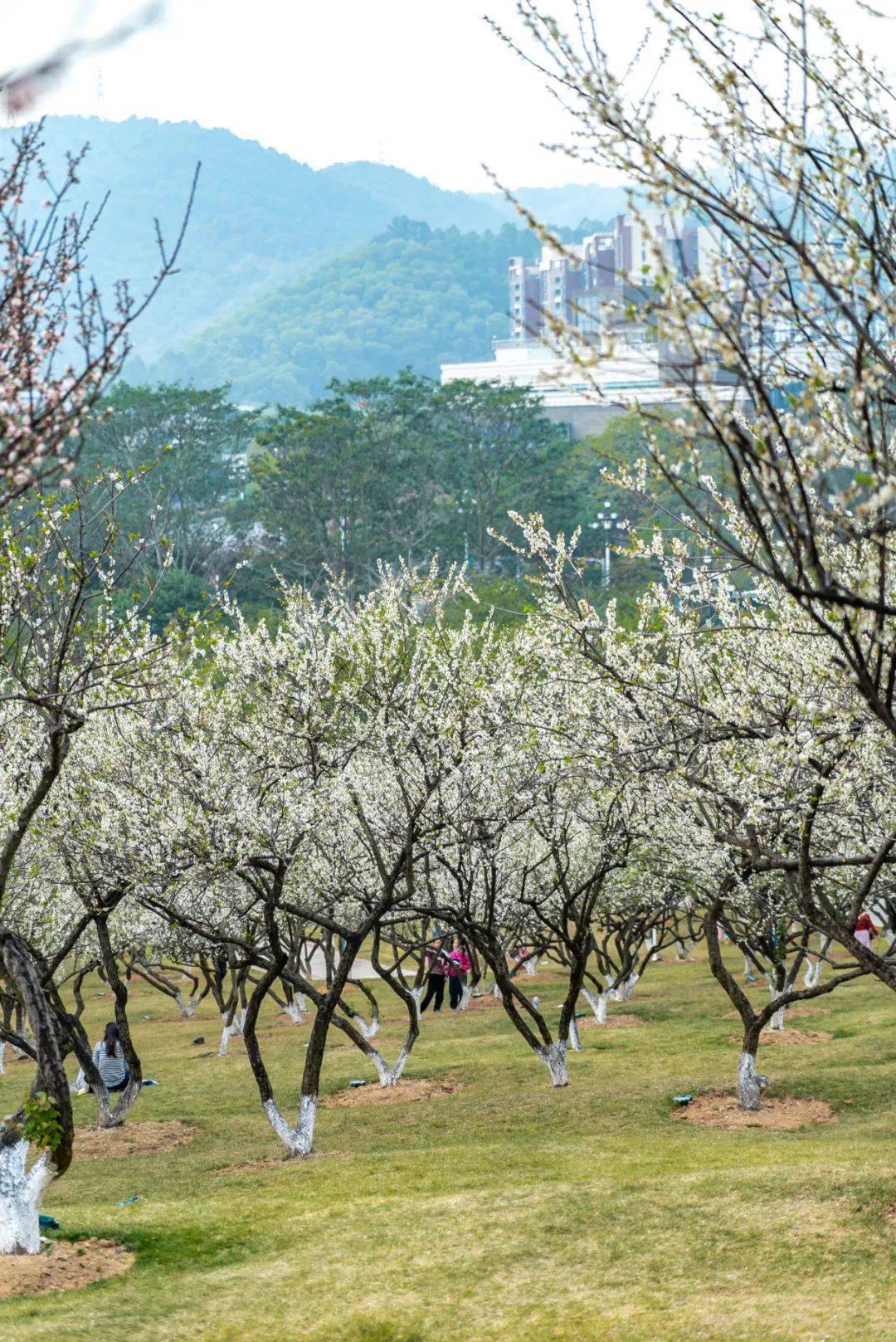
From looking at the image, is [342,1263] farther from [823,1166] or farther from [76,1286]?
[823,1166]

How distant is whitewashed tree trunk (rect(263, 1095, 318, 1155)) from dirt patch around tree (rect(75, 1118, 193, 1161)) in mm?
2773

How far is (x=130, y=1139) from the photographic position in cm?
2153

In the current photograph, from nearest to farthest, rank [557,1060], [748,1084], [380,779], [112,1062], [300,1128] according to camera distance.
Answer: [300,1128]
[748,1084]
[380,779]
[557,1060]
[112,1062]

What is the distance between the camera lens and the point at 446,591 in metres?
23.2

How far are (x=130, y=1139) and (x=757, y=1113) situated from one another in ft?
32.4

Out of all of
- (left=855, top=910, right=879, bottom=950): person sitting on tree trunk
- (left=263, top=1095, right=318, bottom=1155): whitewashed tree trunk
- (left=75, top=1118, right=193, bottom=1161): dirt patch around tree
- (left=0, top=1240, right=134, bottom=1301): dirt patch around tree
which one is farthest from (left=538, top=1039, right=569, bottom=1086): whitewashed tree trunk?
(left=0, top=1240, right=134, bottom=1301): dirt patch around tree

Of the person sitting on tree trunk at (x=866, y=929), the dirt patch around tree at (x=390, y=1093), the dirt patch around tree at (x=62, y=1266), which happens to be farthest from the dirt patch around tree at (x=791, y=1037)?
the dirt patch around tree at (x=62, y=1266)

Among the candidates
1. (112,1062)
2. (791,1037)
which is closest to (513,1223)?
(112,1062)

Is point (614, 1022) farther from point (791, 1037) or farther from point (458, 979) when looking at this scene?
point (458, 979)

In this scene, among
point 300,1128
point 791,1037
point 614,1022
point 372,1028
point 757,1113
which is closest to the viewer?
point 300,1128

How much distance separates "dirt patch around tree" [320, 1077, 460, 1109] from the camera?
23.4 metres

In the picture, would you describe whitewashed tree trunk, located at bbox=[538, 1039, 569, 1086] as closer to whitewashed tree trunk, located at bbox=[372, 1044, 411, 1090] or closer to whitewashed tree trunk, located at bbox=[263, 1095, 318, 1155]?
whitewashed tree trunk, located at bbox=[372, 1044, 411, 1090]

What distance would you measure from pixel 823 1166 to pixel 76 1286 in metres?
7.98

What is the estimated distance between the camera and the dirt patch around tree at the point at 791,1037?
1017 inches
